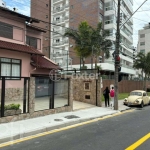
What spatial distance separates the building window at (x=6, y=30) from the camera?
58.8ft

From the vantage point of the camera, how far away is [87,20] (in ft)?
162

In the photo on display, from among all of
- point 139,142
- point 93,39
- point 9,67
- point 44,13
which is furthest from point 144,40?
point 139,142

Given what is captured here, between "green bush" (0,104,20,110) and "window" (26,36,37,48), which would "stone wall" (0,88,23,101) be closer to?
"green bush" (0,104,20,110)

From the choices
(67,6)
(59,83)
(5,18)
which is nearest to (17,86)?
(59,83)

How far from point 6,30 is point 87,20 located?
3351 centimetres

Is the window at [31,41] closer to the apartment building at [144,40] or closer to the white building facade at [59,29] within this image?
the white building facade at [59,29]

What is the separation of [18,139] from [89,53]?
25889mm

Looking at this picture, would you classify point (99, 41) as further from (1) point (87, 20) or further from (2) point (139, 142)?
(2) point (139, 142)

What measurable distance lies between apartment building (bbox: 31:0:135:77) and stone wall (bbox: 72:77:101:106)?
71.7ft

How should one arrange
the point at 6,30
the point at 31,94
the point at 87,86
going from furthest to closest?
1. the point at 87,86
2. the point at 6,30
3. the point at 31,94

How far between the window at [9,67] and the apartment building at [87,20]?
22887mm

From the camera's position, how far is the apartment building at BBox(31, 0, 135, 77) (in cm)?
4741

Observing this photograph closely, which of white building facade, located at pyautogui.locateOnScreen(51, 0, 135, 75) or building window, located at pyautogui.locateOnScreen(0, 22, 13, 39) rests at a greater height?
white building facade, located at pyautogui.locateOnScreen(51, 0, 135, 75)

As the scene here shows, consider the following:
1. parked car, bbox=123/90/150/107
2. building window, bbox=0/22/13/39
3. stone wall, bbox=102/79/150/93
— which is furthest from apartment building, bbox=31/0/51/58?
parked car, bbox=123/90/150/107
